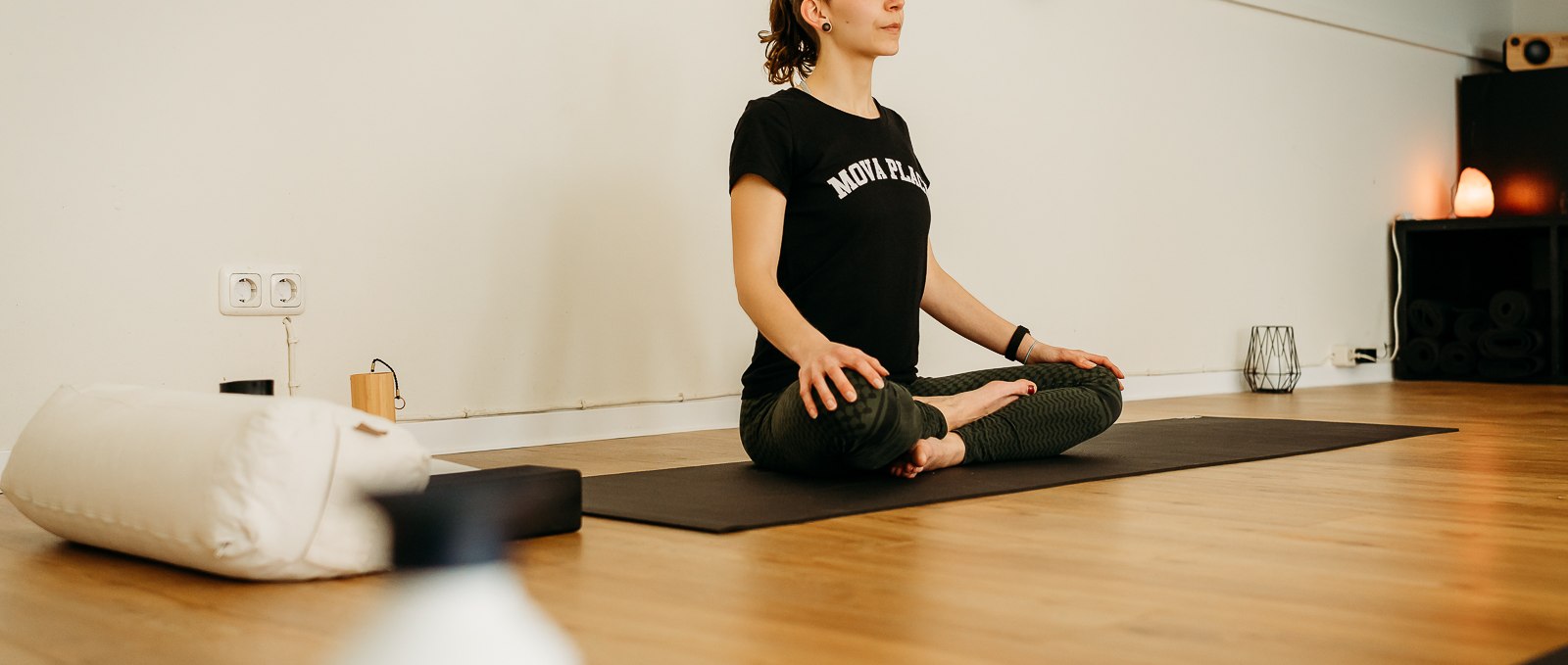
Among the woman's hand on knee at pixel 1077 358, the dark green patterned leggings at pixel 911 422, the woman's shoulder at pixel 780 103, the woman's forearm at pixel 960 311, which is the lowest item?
the dark green patterned leggings at pixel 911 422

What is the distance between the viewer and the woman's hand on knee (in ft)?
7.66

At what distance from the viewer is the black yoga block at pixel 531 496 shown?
154 centimetres

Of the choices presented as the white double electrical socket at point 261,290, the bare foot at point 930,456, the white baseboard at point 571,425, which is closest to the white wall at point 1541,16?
the white baseboard at point 571,425

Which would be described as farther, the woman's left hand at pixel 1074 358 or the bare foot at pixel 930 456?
the woman's left hand at pixel 1074 358

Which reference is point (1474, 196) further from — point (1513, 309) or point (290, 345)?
point (290, 345)

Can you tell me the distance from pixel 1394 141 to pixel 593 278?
3.75m

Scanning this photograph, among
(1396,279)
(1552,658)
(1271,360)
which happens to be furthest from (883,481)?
(1396,279)

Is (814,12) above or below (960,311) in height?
above

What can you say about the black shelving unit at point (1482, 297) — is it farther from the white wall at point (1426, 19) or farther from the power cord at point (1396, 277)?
the white wall at point (1426, 19)

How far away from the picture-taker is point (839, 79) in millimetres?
2266

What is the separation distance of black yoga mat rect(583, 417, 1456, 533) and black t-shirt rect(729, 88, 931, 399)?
21 cm

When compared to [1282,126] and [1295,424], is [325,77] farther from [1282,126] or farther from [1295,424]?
[1282,126]

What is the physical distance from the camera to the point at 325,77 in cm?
270

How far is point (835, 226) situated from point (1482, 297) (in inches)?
172
